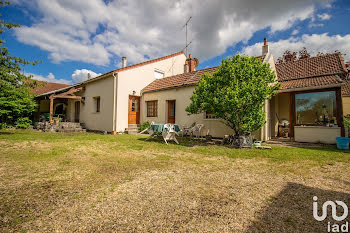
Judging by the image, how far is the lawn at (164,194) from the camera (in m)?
1.84

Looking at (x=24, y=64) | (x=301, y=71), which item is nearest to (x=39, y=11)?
(x=24, y=64)

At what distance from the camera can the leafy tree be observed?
20.8 ft

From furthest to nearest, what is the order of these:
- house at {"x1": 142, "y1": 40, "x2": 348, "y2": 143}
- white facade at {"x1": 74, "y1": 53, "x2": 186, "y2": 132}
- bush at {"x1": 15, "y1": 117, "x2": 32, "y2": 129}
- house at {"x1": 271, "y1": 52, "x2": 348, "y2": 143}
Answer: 1. white facade at {"x1": 74, "y1": 53, "x2": 186, "y2": 132}
2. bush at {"x1": 15, "y1": 117, "x2": 32, "y2": 129}
3. house at {"x1": 142, "y1": 40, "x2": 348, "y2": 143}
4. house at {"x1": 271, "y1": 52, "x2": 348, "y2": 143}

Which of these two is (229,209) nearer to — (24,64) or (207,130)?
(207,130)

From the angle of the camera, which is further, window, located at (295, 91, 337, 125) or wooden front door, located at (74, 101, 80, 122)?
wooden front door, located at (74, 101, 80, 122)

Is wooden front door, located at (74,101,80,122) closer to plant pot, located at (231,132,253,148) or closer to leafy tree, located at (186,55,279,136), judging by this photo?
leafy tree, located at (186,55,279,136)

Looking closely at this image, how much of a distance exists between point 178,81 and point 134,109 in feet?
13.9

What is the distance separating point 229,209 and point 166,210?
0.84 meters

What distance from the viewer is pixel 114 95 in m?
11.6

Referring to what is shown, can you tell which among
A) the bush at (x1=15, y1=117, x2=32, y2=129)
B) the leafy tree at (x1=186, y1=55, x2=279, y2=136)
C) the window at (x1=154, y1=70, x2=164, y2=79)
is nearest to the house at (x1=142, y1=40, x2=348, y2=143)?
the window at (x1=154, y1=70, x2=164, y2=79)

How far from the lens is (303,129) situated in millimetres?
8227

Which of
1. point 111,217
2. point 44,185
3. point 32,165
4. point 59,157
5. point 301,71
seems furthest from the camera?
point 301,71

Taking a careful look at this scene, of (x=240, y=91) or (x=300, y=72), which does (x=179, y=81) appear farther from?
(x=300, y=72)

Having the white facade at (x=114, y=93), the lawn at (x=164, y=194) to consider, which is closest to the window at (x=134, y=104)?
the white facade at (x=114, y=93)
